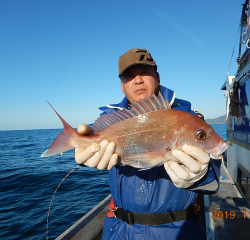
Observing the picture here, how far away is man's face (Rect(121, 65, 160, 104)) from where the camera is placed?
317 centimetres

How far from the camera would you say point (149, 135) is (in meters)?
2.51

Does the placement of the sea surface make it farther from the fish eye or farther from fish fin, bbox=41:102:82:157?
the fish eye

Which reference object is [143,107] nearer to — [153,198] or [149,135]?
[149,135]

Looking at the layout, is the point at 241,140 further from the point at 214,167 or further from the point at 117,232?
the point at 117,232

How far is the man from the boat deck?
203 cm

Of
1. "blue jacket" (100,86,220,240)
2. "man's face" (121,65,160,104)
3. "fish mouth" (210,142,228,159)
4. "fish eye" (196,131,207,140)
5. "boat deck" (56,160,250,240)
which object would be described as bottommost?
"boat deck" (56,160,250,240)

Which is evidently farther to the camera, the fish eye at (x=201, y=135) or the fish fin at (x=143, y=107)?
the fish fin at (x=143, y=107)

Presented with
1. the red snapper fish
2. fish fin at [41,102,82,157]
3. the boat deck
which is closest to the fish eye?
the red snapper fish

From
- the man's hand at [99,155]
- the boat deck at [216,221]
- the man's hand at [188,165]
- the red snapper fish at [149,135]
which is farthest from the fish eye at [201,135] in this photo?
the boat deck at [216,221]

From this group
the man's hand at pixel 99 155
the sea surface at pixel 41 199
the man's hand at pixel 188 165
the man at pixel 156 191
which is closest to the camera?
the man's hand at pixel 188 165

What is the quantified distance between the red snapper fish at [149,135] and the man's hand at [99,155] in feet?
0.34

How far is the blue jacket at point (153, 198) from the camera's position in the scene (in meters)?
2.54

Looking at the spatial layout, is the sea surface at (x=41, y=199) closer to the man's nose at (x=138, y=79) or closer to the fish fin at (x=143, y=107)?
the fish fin at (x=143, y=107)

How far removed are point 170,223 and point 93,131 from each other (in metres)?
1.75
